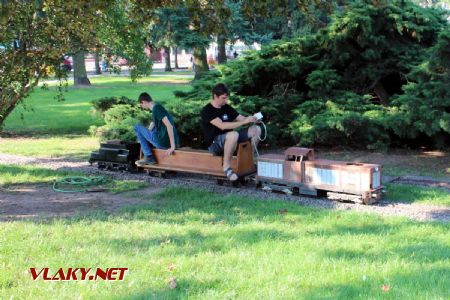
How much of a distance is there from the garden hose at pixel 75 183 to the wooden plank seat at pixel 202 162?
956 mm

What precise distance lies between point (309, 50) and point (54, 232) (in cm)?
914

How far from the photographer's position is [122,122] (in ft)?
42.2

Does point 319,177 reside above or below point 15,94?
below

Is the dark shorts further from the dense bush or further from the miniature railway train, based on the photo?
the dense bush

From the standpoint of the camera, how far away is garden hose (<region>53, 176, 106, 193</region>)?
863cm

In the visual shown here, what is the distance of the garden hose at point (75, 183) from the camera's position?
8632 millimetres

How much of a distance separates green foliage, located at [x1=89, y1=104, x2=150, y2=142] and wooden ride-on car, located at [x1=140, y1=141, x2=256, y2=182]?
8.00ft

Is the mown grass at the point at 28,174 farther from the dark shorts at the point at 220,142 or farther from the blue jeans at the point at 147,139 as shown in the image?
the dark shorts at the point at 220,142

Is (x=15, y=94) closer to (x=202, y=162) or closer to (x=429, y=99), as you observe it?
(x=202, y=162)

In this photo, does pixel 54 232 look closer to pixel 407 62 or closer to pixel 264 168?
pixel 264 168

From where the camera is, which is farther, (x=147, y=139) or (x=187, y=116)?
(x=187, y=116)

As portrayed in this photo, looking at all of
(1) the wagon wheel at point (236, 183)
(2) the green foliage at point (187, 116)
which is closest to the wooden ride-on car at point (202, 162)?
(1) the wagon wheel at point (236, 183)

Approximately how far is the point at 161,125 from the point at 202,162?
116 cm

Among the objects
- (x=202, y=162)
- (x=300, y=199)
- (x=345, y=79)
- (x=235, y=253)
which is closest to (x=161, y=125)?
(x=202, y=162)
